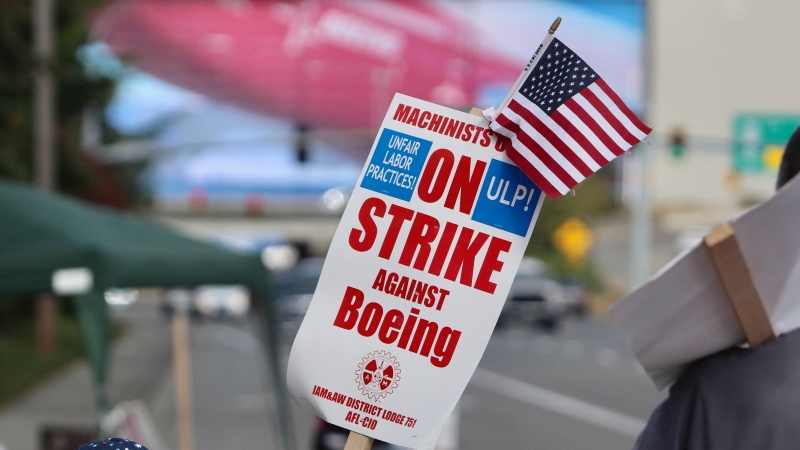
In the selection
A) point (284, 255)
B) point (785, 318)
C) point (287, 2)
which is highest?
point (785, 318)

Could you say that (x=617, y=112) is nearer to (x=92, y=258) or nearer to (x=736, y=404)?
(x=736, y=404)

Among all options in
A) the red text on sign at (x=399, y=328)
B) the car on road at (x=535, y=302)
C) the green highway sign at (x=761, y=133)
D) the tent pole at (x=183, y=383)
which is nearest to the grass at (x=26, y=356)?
the tent pole at (x=183, y=383)

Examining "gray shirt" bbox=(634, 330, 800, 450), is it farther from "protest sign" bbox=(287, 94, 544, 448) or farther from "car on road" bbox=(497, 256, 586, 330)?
"car on road" bbox=(497, 256, 586, 330)

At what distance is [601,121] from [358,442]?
0.87m

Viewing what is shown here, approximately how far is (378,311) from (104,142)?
38.2 metres

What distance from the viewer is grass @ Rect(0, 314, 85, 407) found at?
19.5m

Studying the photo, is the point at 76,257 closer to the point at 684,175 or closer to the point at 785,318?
the point at 785,318

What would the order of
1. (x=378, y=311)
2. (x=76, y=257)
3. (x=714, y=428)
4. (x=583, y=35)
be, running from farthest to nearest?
(x=583, y=35), (x=76, y=257), (x=378, y=311), (x=714, y=428)

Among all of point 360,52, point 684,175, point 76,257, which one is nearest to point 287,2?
point 360,52

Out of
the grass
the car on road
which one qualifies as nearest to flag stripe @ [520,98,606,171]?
the grass

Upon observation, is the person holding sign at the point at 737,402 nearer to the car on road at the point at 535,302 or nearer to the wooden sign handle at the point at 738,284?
the wooden sign handle at the point at 738,284

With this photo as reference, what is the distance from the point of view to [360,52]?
7200 cm

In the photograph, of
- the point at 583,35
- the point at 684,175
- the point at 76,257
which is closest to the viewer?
the point at 76,257

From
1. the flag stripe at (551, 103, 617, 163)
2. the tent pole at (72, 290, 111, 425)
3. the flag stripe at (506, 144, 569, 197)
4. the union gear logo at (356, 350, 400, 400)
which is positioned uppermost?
the flag stripe at (551, 103, 617, 163)
